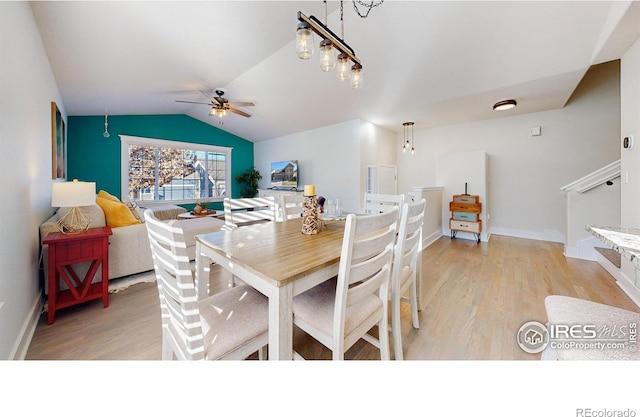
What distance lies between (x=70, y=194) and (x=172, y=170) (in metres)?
4.44

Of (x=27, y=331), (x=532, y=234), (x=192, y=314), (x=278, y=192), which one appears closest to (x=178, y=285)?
(x=192, y=314)

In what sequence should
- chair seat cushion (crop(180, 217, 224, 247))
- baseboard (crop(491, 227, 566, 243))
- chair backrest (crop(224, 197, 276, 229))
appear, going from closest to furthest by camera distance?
chair backrest (crop(224, 197, 276, 229)), chair seat cushion (crop(180, 217, 224, 247)), baseboard (crop(491, 227, 566, 243))

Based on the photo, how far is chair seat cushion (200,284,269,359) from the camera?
0.92m

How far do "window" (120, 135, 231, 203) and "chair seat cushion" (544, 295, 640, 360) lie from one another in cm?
654

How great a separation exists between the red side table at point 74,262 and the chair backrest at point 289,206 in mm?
1508

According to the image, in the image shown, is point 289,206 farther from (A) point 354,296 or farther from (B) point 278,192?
(B) point 278,192

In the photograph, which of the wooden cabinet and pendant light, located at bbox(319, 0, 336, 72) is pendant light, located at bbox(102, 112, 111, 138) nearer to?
pendant light, located at bbox(319, 0, 336, 72)

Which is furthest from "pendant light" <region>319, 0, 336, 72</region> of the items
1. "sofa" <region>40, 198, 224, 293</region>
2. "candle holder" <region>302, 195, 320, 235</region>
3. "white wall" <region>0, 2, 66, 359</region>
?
"sofa" <region>40, 198, 224, 293</region>

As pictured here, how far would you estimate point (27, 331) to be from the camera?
4.99 ft

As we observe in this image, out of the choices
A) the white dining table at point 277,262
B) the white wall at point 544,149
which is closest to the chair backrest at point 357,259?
the white dining table at point 277,262

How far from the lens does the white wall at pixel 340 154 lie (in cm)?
489

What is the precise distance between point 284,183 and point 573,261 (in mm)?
5619
